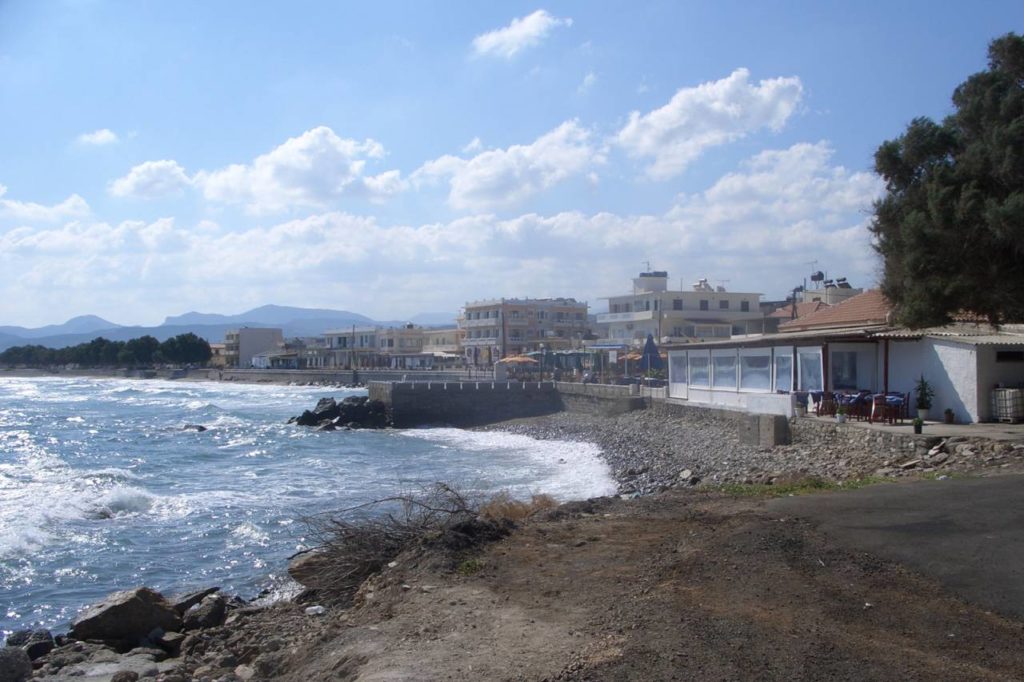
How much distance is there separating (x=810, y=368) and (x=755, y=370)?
10.1 feet

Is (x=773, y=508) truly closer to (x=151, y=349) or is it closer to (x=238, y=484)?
(x=238, y=484)

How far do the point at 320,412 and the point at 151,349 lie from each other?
10248cm

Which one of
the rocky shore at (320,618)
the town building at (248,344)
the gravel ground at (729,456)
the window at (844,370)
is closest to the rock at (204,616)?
the rocky shore at (320,618)

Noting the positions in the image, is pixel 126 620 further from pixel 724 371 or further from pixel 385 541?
pixel 724 371

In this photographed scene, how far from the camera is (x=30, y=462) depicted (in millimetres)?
33125

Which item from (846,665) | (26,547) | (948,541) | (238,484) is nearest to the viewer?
(846,665)

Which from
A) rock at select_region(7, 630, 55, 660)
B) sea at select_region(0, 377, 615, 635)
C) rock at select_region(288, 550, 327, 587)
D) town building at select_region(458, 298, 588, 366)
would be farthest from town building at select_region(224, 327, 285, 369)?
rock at select_region(288, 550, 327, 587)

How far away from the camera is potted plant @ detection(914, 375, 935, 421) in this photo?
68.3ft

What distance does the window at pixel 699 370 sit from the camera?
103 feet

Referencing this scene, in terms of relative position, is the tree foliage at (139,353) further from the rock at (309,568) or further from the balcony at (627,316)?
the rock at (309,568)

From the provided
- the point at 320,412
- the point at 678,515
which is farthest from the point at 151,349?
the point at 678,515

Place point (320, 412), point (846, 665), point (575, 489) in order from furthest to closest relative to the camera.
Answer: point (320, 412) < point (575, 489) < point (846, 665)

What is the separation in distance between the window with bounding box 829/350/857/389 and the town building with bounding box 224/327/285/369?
132823mm

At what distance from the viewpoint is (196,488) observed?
85.9 feet
